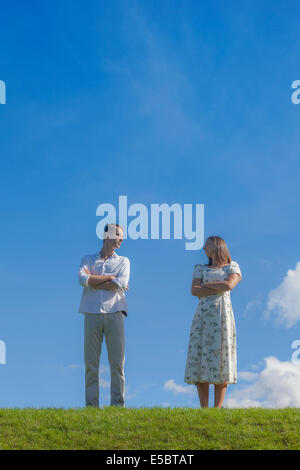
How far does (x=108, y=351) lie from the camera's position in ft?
40.7

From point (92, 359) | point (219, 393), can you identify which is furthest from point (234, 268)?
point (92, 359)

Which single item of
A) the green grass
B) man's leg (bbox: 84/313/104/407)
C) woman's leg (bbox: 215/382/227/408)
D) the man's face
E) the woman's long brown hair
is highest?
the man's face

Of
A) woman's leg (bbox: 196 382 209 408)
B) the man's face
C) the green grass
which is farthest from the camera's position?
the man's face

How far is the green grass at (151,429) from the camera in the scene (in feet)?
33.5

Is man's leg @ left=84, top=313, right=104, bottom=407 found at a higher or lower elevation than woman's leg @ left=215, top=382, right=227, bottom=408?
higher

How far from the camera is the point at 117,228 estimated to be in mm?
12766

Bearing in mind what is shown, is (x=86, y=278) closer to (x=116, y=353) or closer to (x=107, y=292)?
(x=107, y=292)

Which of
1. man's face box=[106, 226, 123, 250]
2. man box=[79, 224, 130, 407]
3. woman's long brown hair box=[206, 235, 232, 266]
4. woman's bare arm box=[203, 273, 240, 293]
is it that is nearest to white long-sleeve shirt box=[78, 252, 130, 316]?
man box=[79, 224, 130, 407]

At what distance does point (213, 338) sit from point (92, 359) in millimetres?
2352

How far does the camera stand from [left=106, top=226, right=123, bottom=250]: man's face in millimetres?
12766

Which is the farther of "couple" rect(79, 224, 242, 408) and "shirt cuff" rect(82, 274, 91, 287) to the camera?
"shirt cuff" rect(82, 274, 91, 287)

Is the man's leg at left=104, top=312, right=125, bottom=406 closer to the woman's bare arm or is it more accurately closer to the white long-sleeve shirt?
the white long-sleeve shirt

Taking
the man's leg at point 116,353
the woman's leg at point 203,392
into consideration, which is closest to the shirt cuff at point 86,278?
the man's leg at point 116,353

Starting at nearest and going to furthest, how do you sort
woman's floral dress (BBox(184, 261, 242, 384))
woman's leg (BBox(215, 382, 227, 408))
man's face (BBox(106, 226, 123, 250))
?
woman's floral dress (BBox(184, 261, 242, 384)), woman's leg (BBox(215, 382, 227, 408)), man's face (BBox(106, 226, 123, 250))
